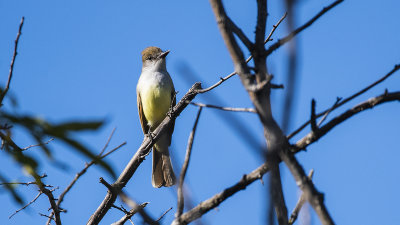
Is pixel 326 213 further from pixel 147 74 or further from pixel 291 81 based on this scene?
pixel 147 74

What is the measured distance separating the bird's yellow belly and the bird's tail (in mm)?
355

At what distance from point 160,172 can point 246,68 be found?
Answer: 553cm

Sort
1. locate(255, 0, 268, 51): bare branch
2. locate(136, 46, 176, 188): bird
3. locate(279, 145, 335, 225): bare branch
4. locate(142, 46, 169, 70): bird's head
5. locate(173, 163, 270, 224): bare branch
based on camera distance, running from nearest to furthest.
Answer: locate(279, 145, 335, 225): bare branch → locate(255, 0, 268, 51): bare branch → locate(173, 163, 270, 224): bare branch → locate(136, 46, 176, 188): bird → locate(142, 46, 169, 70): bird's head

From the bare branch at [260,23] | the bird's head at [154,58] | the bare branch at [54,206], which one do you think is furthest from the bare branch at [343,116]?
the bird's head at [154,58]

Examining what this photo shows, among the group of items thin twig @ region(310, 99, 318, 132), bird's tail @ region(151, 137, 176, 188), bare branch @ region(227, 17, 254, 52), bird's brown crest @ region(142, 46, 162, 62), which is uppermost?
bird's brown crest @ region(142, 46, 162, 62)

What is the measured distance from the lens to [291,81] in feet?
3.97

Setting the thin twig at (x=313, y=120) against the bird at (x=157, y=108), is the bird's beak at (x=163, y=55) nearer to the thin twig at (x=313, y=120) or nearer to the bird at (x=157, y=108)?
the bird at (x=157, y=108)

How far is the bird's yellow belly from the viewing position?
729 cm

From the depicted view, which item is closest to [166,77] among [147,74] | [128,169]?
[147,74]

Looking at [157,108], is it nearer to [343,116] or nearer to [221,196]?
[221,196]

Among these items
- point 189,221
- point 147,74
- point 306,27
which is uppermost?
point 147,74

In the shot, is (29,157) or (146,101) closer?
(29,157)

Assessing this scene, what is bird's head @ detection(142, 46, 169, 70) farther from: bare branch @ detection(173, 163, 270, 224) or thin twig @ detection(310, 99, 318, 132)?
thin twig @ detection(310, 99, 318, 132)

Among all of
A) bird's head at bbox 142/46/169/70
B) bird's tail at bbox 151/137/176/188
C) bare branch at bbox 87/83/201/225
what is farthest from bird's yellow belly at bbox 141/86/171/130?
bare branch at bbox 87/83/201/225
